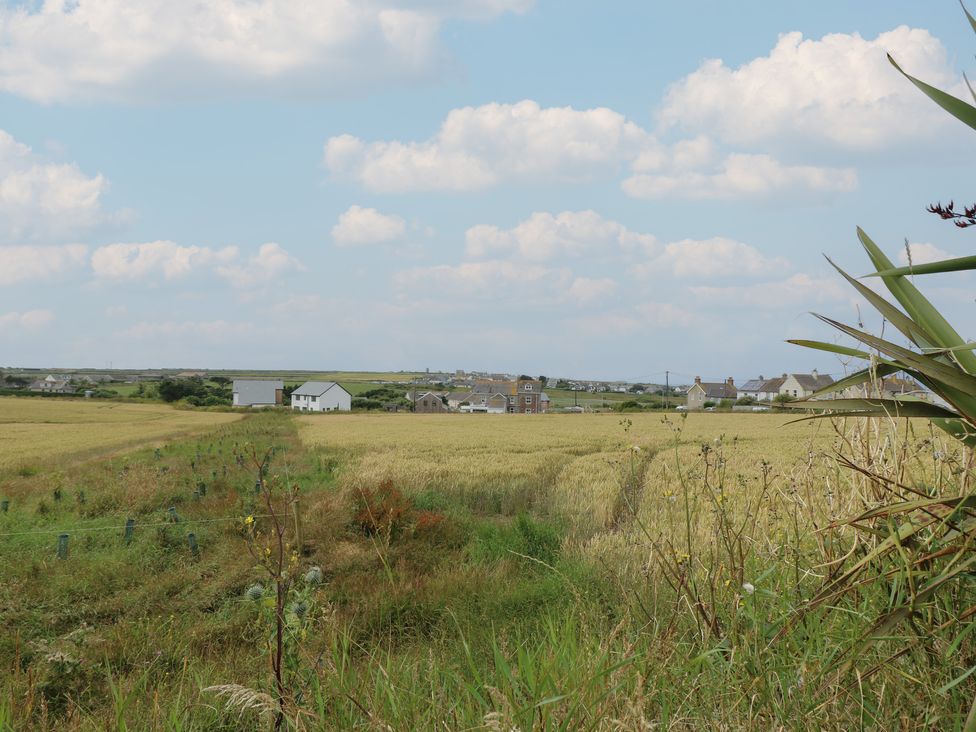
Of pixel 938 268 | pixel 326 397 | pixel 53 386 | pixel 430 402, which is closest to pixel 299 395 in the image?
pixel 326 397

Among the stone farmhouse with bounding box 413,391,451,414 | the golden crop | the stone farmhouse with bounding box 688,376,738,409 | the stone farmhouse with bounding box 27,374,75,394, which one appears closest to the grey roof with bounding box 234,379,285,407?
the stone farmhouse with bounding box 27,374,75,394

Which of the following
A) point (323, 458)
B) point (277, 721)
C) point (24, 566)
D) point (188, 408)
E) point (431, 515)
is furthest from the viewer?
point (188, 408)

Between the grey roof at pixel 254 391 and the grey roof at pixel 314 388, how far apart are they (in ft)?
13.8

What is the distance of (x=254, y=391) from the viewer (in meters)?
117

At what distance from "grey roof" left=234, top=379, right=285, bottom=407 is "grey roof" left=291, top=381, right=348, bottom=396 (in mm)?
4201

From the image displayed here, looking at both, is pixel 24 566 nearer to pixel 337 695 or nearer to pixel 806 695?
pixel 337 695

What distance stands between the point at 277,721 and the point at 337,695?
0.28 meters

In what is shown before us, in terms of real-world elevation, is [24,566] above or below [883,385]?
below

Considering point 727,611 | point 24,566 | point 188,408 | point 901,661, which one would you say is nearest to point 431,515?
point 24,566

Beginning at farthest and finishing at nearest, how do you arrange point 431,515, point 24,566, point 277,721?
point 431,515, point 24,566, point 277,721

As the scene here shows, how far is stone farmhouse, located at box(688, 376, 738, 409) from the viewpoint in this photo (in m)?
107

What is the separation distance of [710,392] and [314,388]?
6248cm

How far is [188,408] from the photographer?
83562 millimetres

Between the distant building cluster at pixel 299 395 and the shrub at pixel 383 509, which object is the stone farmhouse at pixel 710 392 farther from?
the shrub at pixel 383 509
